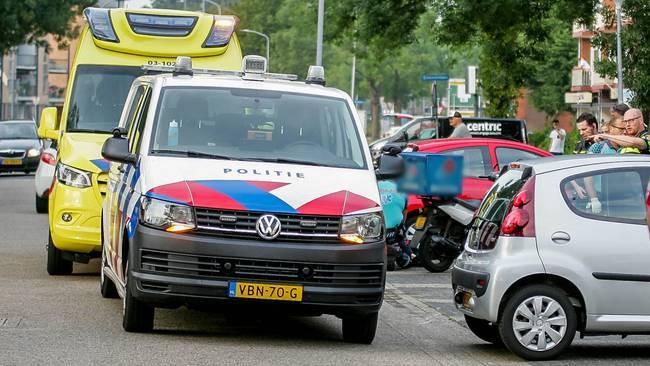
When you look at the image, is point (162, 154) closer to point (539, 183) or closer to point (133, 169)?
point (133, 169)

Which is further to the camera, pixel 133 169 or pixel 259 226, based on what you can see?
pixel 133 169

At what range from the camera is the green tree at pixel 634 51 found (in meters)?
30.2

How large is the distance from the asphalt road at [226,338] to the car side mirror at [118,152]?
1270 mm

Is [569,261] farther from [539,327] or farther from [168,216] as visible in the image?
[168,216]

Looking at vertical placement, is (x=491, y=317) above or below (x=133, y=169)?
below

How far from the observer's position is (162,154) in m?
11.8

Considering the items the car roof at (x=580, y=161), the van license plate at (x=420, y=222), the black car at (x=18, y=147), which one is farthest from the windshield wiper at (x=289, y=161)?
the black car at (x=18, y=147)

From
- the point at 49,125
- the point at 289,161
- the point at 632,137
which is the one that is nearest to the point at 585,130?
the point at 632,137

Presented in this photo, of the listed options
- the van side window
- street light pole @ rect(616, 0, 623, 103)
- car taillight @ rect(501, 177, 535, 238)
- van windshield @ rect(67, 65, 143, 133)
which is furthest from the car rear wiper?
street light pole @ rect(616, 0, 623, 103)

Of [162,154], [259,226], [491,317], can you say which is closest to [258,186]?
[259,226]

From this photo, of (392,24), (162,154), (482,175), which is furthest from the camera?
(392,24)

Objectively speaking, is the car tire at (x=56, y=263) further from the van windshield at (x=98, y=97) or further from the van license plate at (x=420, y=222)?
the van license plate at (x=420, y=222)

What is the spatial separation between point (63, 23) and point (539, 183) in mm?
54131

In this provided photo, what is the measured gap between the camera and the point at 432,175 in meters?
17.8
